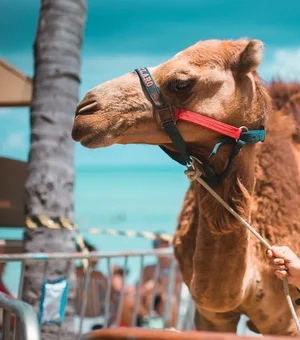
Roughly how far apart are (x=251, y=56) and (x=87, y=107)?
0.88m

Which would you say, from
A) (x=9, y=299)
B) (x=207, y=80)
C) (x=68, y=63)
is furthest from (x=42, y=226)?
(x=9, y=299)

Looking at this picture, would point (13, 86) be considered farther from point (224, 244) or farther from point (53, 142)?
point (224, 244)

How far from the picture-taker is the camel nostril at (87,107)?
317cm

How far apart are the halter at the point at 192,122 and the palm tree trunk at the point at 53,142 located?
1.75m

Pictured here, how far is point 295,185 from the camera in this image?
407 cm

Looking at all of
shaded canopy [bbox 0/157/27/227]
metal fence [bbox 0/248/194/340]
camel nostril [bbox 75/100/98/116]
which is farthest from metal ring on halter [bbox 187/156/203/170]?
shaded canopy [bbox 0/157/27/227]

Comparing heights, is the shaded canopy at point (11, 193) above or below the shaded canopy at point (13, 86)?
below

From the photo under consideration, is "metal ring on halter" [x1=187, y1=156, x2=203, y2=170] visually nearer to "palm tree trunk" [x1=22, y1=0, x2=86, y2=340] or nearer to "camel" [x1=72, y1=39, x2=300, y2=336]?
"camel" [x1=72, y1=39, x2=300, y2=336]

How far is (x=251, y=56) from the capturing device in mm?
3371

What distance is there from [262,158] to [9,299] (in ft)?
7.24

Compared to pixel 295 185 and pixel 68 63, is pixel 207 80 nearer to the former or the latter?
pixel 295 185

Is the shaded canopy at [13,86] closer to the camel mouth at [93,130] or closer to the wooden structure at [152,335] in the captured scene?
the camel mouth at [93,130]

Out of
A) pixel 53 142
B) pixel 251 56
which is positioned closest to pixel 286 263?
pixel 251 56

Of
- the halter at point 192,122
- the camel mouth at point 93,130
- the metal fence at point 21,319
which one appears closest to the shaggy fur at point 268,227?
the halter at point 192,122
